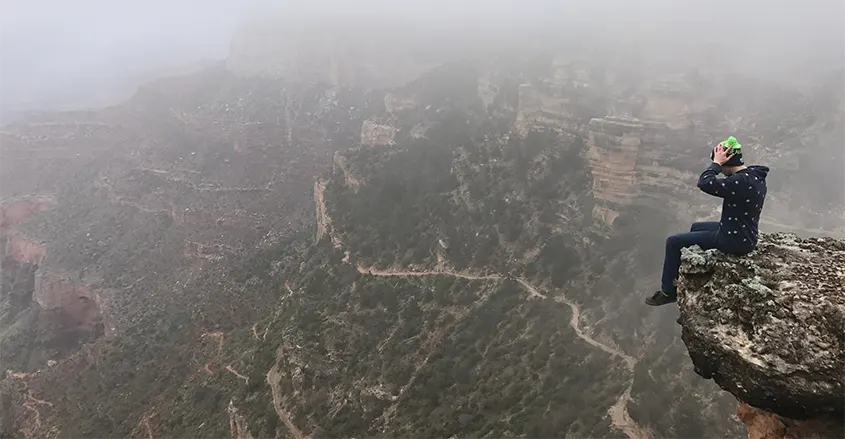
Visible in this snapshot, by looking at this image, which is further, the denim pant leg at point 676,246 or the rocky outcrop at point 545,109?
the rocky outcrop at point 545,109

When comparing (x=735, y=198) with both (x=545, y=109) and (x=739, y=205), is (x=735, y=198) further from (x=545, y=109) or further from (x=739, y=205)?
(x=545, y=109)

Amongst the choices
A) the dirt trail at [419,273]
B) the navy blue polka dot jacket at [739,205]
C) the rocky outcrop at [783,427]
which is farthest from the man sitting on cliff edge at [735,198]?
the dirt trail at [419,273]

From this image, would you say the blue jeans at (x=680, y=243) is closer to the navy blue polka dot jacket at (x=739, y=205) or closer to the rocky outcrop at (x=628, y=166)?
the navy blue polka dot jacket at (x=739, y=205)

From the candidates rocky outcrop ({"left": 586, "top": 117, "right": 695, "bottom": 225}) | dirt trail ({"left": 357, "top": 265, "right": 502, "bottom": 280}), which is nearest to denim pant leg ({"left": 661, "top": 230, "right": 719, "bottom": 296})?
rocky outcrop ({"left": 586, "top": 117, "right": 695, "bottom": 225})

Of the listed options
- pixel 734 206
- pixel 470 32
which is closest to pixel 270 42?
pixel 470 32

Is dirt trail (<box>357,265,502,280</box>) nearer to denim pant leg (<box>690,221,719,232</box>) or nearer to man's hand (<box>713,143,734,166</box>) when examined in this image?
denim pant leg (<box>690,221,719,232</box>)

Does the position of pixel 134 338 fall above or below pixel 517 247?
below

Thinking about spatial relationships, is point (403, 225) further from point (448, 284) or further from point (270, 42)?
point (270, 42)

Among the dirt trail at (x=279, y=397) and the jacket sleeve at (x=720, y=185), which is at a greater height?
the jacket sleeve at (x=720, y=185)
